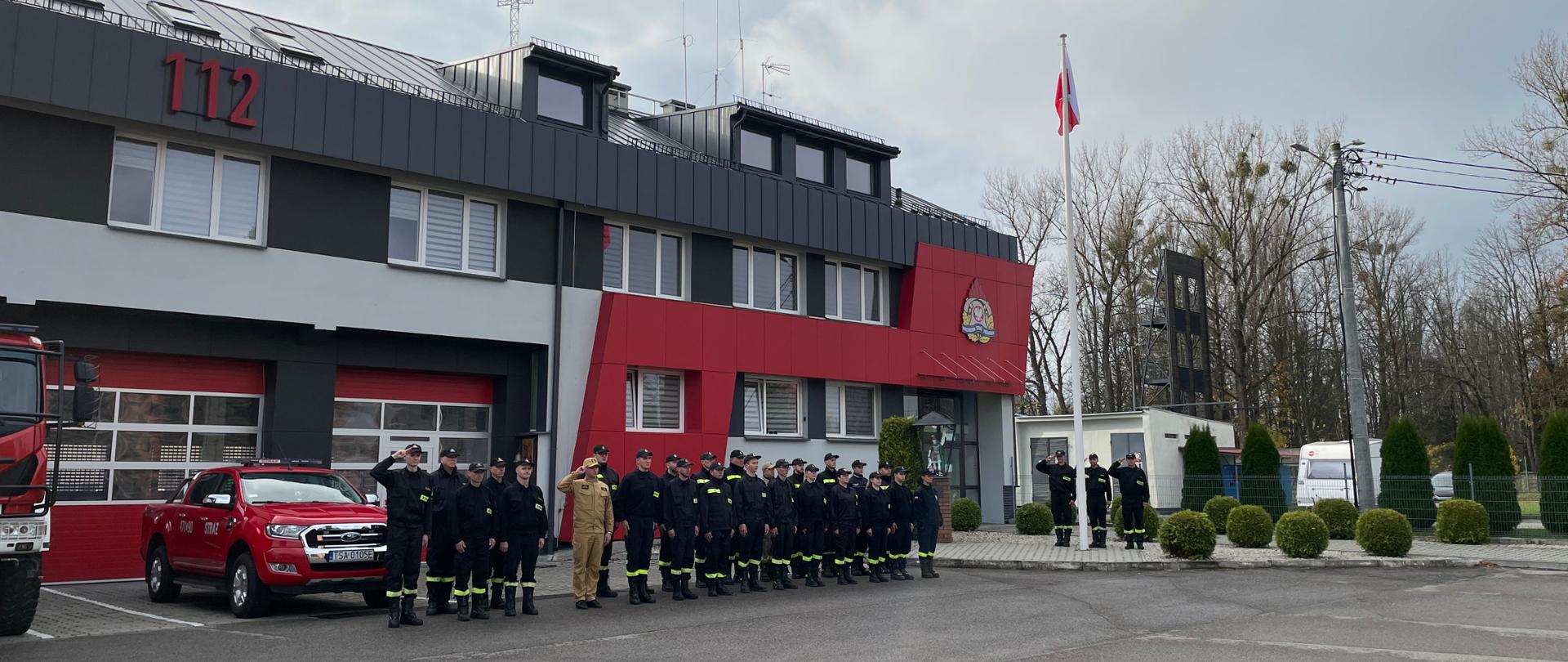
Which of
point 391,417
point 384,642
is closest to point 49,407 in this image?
point 384,642

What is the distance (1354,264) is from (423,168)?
4384cm

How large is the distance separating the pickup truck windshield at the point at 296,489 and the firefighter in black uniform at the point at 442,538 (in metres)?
1.83

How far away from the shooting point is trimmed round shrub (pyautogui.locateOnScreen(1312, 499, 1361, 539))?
22.2 m

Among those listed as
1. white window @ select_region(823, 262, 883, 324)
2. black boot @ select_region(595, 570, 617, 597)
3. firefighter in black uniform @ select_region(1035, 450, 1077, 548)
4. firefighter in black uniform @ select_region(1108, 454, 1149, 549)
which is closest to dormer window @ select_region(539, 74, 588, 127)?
white window @ select_region(823, 262, 883, 324)

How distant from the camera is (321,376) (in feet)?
58.6

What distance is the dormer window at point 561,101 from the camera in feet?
73.2

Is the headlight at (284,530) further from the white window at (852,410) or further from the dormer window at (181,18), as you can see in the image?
the white window at (852,410)

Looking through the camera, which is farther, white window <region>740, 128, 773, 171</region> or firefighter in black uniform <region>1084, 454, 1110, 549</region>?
white window <region>740, 128, 773, 171</region>

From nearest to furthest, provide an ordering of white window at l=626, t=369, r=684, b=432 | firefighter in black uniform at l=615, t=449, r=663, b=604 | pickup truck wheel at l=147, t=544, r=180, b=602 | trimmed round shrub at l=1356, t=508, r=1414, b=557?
1. pickup truck wheel at l=147, t=544, r=180, b=602
2. firefighter in black uniform at l=615, t=449, r=663, b=604
3. trimmed round shrub at l=1356, t=508, r=1414, b=557
4. white window at l=626, t=369, r=684, b=432

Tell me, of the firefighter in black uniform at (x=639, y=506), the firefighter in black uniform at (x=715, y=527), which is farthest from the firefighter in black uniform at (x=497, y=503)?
the firefighter in black uniform at (x=715, y=527)

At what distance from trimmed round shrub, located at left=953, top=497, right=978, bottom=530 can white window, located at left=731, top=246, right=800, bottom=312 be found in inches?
229

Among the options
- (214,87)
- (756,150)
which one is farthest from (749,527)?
(756,150)

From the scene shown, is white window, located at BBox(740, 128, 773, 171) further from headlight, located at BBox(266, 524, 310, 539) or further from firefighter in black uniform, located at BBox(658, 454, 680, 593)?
headlight, located at BBox(266, 524, 310, 539)

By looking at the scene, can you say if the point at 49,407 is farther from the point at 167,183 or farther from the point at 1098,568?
the point at 1098,568
